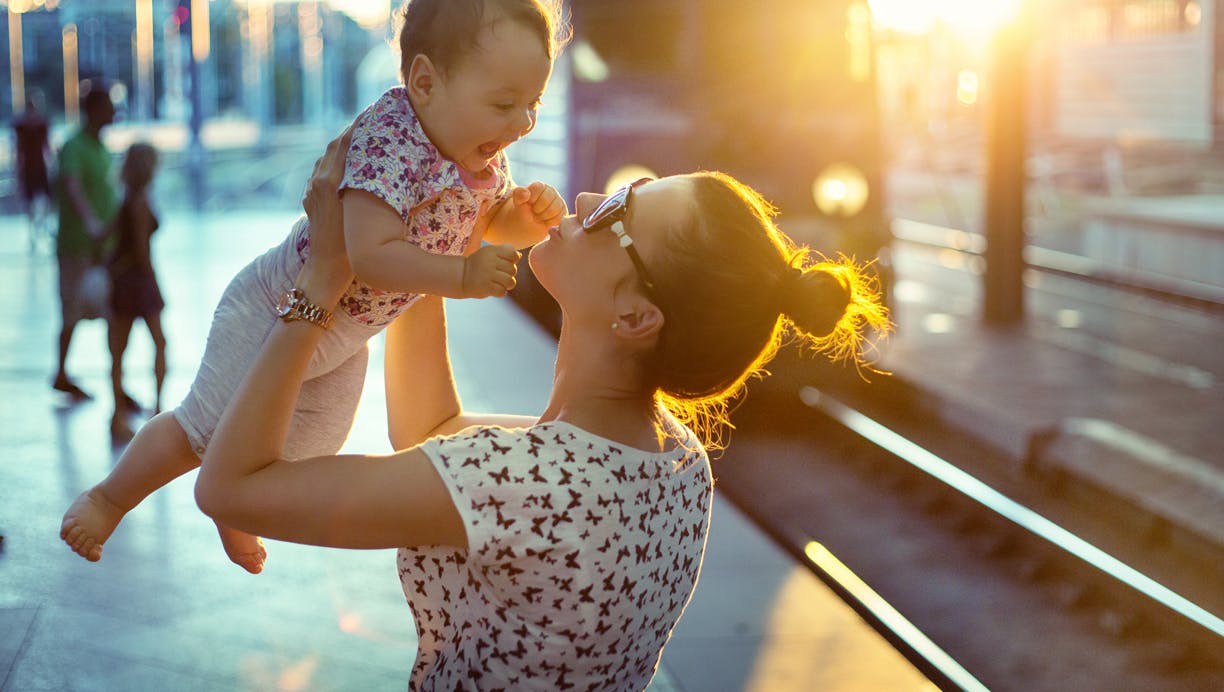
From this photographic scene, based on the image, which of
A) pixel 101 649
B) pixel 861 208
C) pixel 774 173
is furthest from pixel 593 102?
pixel 101 649

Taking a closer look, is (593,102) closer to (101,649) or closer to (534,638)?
(101,649)

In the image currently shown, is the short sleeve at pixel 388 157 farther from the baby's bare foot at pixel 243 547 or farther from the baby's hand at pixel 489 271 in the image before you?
the baby's bare foot at pixel 243 547

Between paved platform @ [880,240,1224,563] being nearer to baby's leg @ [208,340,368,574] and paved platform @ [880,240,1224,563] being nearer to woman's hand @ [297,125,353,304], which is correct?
baby's leg @ [208,340,368,574]

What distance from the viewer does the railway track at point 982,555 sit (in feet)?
16.6

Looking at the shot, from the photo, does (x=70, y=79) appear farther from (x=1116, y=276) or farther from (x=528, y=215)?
(x=528, y=215)

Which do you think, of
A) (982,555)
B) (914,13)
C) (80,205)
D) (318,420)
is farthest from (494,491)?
(914,13)

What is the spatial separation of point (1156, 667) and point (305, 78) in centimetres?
8016

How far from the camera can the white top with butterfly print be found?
1943 mm

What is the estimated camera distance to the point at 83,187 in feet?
25.8

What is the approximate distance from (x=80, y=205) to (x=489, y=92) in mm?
6308

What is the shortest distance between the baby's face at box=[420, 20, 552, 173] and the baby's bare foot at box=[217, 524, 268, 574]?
745 mm

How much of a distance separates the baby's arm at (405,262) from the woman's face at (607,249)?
0.08 m

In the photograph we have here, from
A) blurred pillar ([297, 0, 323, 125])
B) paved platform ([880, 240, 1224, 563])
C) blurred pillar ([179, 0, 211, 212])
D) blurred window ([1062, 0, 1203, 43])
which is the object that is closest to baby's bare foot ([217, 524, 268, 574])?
paved platform ([880, 240, 1224, 563])

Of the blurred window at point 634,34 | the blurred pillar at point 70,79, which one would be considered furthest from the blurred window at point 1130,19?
the blurred pillar at point 70,79
